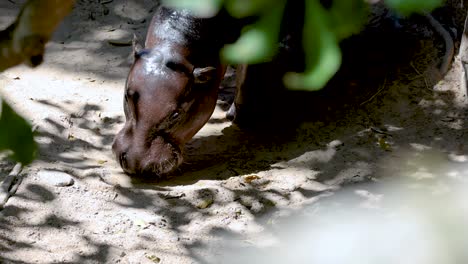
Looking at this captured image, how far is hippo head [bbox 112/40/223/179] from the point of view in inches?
187

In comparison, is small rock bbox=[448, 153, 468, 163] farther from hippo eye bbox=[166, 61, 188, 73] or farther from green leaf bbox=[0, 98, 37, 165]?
green leaf bbox=[0, 98, 37, 165]

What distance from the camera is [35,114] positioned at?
211 inches

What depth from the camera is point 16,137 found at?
1.21 meters

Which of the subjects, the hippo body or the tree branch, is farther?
the hippo body

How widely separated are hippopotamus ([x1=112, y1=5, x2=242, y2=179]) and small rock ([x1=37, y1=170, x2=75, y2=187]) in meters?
0.35

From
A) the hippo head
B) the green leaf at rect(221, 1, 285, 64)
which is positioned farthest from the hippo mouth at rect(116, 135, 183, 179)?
the green leaf at rect(221, 1, 285, 64)

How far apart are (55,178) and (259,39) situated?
12.1 ft

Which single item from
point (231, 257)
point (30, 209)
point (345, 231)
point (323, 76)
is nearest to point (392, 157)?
point (231, 257)

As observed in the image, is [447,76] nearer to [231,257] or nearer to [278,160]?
[278,160]

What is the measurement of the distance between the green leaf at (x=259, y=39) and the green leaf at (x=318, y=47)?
0.14 feet

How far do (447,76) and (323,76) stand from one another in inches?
188

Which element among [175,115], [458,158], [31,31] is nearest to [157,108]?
[175,115]

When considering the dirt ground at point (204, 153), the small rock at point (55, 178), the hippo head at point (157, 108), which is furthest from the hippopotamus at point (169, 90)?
the small rock at point (55, 178)

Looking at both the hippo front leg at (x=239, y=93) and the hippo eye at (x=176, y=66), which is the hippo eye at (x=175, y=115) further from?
the hippo front leg at (x=239, y=93)
